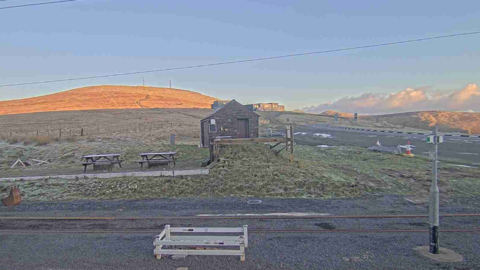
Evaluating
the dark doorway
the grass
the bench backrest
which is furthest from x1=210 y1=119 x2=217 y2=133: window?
the bench backrest

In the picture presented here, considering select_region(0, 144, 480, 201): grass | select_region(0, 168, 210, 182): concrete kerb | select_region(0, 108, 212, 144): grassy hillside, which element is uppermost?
select_region(0, 108, 212, 144): grassy hillside

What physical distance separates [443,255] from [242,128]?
1841 centimetres

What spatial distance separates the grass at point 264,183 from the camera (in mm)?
12273

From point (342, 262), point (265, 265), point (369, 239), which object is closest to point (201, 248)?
point (265, 265)

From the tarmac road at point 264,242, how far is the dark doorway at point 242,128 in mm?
13567

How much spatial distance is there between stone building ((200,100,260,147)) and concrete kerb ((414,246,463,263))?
17.3m

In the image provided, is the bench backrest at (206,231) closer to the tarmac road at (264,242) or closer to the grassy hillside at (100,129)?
the tarmac road at (264,242)

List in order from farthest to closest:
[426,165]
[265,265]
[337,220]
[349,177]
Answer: [426,165] < [349,177] < [337,220] < [265,265]

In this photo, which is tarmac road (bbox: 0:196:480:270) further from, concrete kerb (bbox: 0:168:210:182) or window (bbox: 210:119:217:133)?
window (bbox: 210:119:217:133)

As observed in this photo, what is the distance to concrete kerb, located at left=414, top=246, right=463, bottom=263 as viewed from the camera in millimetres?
5934

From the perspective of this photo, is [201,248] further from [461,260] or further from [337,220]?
[461,260]

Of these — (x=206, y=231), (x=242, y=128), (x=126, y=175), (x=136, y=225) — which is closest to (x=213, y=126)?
(x=242, y=128)

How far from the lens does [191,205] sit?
34.6 feet

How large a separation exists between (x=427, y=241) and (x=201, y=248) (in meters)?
4.96
